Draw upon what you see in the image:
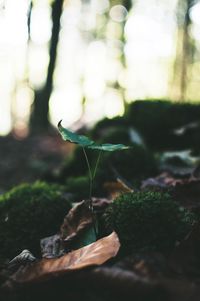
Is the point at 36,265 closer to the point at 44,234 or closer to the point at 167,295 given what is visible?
the point at 167,295

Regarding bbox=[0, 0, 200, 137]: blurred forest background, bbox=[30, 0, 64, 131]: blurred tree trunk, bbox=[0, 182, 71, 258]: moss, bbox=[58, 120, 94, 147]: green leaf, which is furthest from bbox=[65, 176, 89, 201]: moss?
bbox=[0, 0, 200, 137]: blurred forest background

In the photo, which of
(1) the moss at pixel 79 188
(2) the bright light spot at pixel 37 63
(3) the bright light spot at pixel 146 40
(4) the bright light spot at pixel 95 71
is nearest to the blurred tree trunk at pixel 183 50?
(3) the bright light spot at pixel 146 40

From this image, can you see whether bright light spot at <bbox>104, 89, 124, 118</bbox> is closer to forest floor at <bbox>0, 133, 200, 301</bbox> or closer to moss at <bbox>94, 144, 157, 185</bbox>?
moss at <bbox>94, 144, 157, 185</bbox>

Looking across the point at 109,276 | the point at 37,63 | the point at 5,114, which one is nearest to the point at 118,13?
the point at 37,63

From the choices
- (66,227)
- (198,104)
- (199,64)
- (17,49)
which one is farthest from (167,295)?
(199,64)

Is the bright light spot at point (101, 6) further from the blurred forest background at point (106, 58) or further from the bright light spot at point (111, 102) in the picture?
the bright light spot at point (111, 102)

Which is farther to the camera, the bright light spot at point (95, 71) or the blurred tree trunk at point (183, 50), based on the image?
the bright light spot at point (95, 71)
